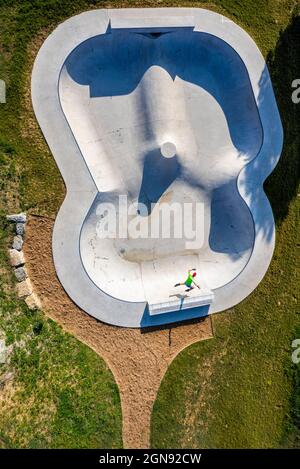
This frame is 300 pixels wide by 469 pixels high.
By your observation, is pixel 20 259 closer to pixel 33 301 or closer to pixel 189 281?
pixel 33 301

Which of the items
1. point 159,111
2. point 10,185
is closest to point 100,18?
point 159,111

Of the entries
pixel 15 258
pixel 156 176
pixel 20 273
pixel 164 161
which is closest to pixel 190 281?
pixel 156 176

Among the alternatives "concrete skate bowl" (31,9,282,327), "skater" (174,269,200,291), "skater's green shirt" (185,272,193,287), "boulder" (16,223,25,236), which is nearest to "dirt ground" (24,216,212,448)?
"boulder" (16,223,25,236)

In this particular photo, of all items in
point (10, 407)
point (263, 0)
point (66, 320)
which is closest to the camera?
point (10, 407)

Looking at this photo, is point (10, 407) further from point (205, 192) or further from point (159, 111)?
point (159, 111)

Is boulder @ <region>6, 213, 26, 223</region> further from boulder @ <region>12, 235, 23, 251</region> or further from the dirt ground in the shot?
boulder @ <region>12, 235, 23, 251</region>
